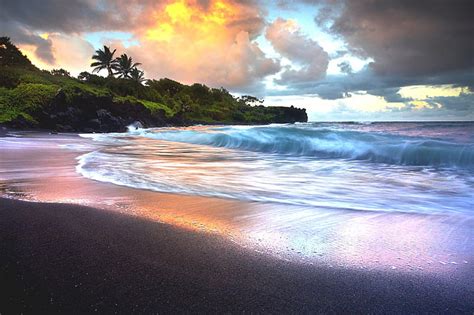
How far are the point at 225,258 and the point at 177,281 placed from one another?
0.41m

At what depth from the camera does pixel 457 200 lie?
421 cm

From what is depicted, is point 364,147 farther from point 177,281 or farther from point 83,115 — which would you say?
point 83,115

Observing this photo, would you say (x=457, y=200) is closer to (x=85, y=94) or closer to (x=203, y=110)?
(x=85, y=94)

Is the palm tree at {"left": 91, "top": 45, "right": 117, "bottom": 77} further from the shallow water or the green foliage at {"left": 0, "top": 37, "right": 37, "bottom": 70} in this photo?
the shallow water

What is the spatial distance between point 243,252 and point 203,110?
210 ft

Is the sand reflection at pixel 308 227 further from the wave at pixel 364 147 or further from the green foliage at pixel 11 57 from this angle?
the green foliage at pixel 11 57

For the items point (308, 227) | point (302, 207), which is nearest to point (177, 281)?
point (308, 227)

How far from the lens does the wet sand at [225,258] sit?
1.44 metres

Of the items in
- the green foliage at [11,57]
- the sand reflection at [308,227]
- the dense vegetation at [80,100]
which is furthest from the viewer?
the green foliage at [11,57]

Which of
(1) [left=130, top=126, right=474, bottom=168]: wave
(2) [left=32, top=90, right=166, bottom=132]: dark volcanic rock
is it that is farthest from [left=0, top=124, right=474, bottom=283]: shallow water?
(2) [left=32, top=90, right=166, bottom=132]: dark volcanic rock

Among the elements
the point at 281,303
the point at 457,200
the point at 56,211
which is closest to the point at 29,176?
the point at 56,211

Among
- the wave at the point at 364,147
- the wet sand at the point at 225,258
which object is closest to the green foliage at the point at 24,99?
the wave at the point at 364,147

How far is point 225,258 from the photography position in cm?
193

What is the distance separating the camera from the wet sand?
1.44m
